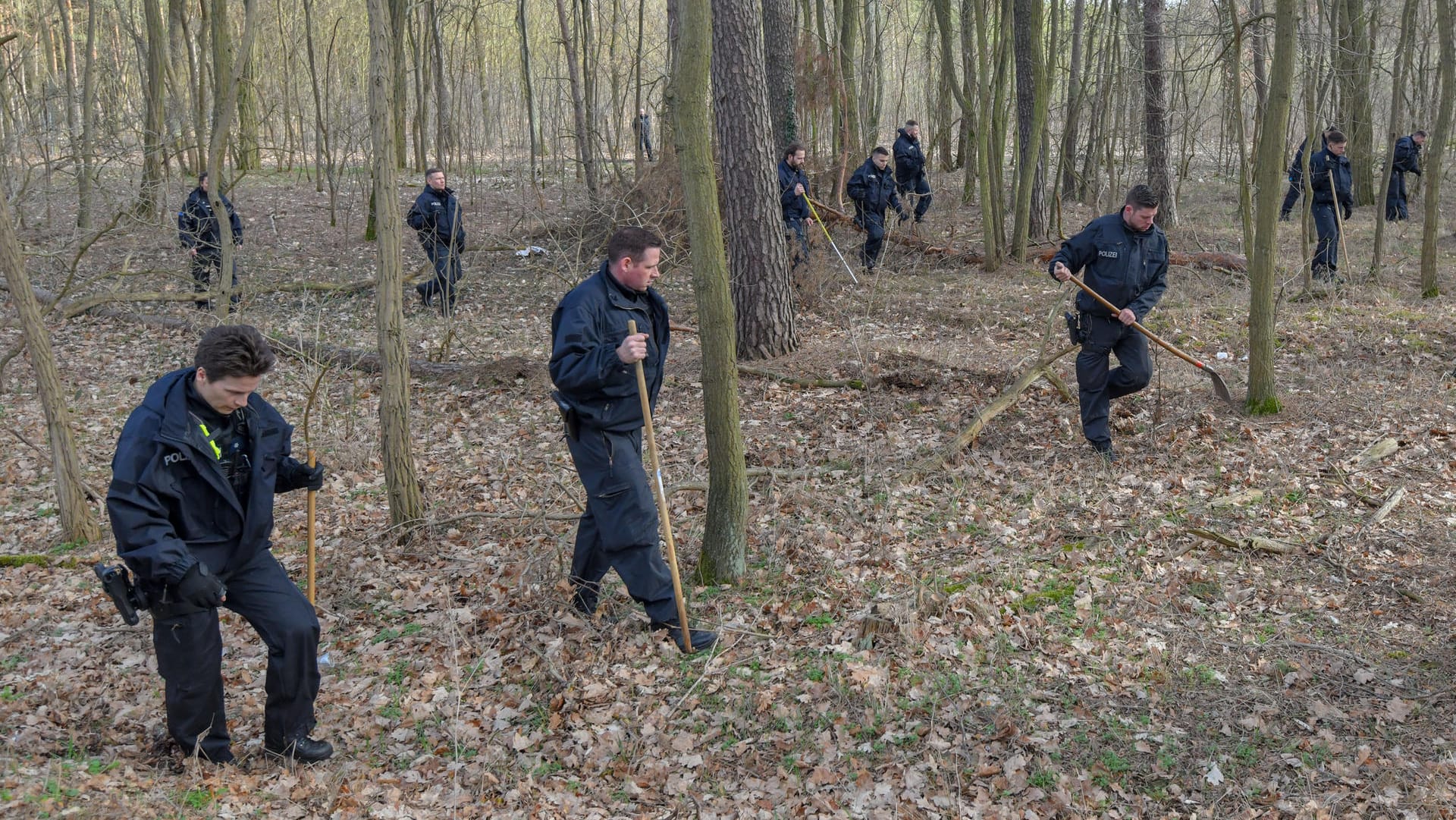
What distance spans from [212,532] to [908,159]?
12.0 meters

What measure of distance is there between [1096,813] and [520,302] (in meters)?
10.4

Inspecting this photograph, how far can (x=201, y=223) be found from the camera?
13.0 metres

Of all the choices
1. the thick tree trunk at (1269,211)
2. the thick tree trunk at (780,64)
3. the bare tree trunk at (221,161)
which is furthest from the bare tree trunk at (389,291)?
the thick tree trunk at (780,64)

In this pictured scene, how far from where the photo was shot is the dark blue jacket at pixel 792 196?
1266 centimetres

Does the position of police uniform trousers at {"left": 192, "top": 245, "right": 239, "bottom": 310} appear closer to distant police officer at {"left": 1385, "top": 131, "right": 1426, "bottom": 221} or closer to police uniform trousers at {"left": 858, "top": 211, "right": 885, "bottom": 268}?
police uniform trousers at {"left": 858, "top": 211, "right": 885, "bottom": 268}

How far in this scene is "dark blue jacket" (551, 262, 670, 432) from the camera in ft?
15.5

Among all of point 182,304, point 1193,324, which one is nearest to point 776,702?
point 1193,324

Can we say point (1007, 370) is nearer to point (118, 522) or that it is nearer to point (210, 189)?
point (118, 522)

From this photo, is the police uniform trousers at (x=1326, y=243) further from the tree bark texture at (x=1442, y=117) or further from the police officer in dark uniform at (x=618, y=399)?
the police officer in dark uniform at (x=618, y=399)

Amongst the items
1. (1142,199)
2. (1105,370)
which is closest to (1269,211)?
(1142,199)

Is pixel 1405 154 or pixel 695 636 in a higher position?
pixel 1405 154

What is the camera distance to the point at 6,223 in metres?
6.27

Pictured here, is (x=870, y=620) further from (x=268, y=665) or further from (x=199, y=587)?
(x=199, y=587)

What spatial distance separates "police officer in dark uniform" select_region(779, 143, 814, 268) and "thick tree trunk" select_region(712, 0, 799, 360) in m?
2.84
